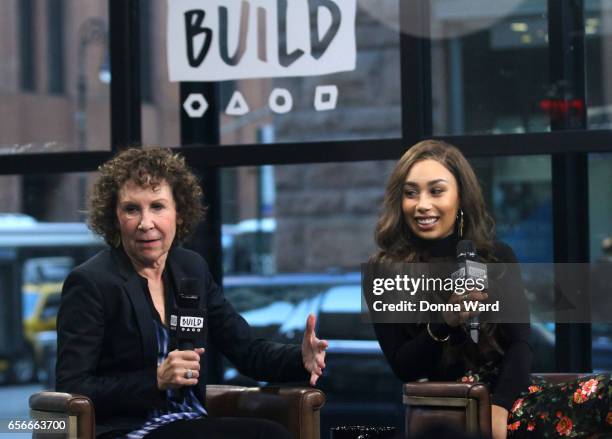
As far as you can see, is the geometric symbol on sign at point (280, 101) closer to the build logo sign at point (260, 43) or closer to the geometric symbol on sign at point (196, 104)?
the build logo sign at point (260, 43)

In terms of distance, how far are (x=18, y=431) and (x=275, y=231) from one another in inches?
82.4

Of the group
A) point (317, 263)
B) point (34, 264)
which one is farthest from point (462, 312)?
point (34, 264)

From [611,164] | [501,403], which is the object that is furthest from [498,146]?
[501,403]

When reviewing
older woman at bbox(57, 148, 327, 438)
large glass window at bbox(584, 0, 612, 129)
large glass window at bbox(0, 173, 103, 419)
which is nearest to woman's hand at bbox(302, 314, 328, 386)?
older woman at bbox(57, 148, 327, 438)

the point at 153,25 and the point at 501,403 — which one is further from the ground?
the point at 153,25

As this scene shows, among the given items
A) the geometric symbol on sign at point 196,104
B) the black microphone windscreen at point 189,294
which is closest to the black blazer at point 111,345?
the black microphone windscreen at point 189,294

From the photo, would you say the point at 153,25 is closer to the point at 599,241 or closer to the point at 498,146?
the point at 498,146

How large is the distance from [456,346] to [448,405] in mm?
253

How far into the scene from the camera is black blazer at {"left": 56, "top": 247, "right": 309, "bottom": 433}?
394 cm

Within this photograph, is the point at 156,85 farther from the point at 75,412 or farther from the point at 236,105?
the point at 75,412

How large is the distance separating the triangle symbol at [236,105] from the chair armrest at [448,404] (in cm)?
162

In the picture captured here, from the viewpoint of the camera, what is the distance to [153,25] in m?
5.47

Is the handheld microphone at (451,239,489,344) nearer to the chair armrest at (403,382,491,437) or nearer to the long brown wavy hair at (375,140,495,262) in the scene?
the chair armrest at (403,382,491,437)

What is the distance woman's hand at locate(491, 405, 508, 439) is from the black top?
3 cm
